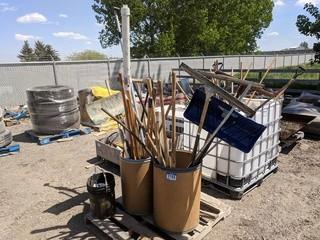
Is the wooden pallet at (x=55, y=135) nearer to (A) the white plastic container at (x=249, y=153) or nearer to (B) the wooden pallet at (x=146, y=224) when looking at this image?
(A) the white plastic container at (x=249, y=153)

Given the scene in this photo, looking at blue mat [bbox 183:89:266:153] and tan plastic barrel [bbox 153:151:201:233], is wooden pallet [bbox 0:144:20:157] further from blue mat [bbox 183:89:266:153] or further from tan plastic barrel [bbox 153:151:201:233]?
blue mat [bbox 183:89:266:153]

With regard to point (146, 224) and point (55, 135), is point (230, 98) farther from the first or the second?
point (55, 135)

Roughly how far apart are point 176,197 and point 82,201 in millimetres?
1657

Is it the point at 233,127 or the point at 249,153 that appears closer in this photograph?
the point at 233,127

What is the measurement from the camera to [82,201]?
13.0 ft

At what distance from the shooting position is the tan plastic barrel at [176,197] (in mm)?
2812

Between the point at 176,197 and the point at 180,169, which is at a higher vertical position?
the point at 180,169

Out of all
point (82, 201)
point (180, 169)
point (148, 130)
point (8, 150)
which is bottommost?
point (82, 201)

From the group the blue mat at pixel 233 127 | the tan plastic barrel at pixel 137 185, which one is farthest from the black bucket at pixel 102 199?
the blue mat at pixel 233 127

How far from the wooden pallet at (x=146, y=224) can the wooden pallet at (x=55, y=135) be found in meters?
3.62

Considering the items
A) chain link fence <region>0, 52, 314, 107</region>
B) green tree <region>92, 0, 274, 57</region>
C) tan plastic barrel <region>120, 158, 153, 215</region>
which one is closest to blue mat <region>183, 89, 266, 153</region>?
tan plastic barrel <region>120, 158, 153, 215</region>

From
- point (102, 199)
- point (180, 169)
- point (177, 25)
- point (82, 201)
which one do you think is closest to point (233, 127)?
point (180, 169)

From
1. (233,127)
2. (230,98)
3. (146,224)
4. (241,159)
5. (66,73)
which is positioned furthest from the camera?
(66,73)

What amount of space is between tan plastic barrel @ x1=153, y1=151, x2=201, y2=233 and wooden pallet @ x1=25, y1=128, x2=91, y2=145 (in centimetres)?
425
